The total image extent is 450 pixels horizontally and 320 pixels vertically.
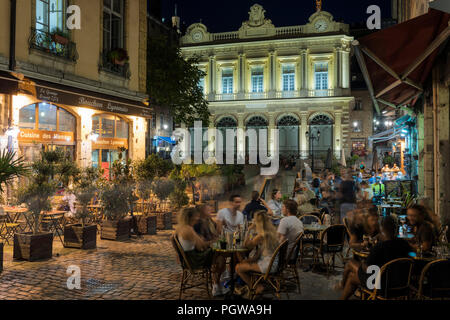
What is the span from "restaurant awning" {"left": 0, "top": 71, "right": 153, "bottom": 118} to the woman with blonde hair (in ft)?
26.0

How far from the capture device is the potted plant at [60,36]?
11.5 m

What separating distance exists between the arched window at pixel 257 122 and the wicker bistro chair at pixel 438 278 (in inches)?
1333

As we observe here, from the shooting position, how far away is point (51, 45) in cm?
1152

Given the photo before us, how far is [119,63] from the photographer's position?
14102mm

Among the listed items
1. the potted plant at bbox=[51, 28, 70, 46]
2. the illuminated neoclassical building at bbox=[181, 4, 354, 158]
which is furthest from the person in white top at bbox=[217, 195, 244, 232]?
the illuminated neoclassical building at bbox=[181, 4, 354, 158]

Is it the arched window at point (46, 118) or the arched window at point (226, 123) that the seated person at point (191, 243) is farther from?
the arched window at point (226, 123)

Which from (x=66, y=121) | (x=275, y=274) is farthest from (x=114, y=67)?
(x=275, y=274)

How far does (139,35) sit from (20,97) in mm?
6577

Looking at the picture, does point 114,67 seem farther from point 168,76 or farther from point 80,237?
point 80,237

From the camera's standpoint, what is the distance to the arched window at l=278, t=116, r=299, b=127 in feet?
121

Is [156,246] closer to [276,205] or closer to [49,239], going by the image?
[49,239]

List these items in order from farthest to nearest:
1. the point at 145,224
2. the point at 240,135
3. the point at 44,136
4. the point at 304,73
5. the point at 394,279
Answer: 1. the point at 240,135
2. the point at 304,73
3. the point at 44,136
4. the point at 145,224
5. the point at 394,279

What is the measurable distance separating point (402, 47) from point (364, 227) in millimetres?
3063
